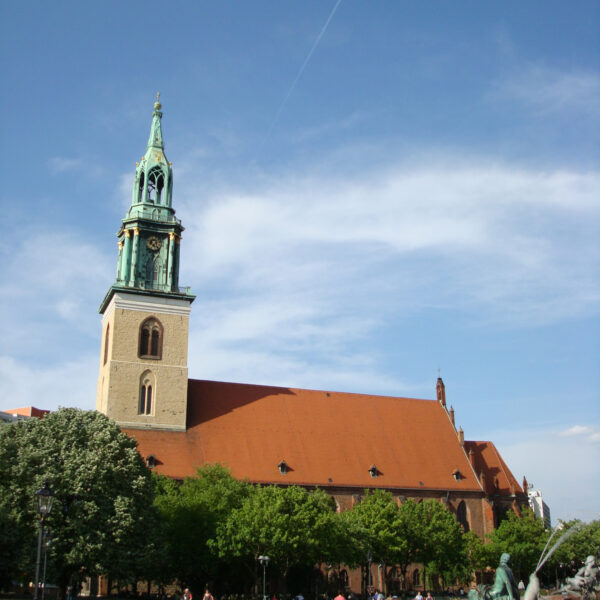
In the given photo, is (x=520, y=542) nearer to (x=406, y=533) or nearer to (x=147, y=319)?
(x=406, y=533)

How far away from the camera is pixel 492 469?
206ft

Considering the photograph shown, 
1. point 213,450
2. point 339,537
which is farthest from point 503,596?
point 213,450

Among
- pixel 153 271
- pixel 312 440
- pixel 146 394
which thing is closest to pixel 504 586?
pixel 146 394

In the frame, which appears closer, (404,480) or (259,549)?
(259,549)

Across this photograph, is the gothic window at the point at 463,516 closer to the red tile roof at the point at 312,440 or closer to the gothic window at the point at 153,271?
the red tile roof at the point at 312,440

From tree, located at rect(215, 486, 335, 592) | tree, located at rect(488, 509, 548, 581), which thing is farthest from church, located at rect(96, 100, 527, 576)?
tree, located at rect(215, 486, 335, 592)

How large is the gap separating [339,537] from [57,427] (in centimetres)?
1726

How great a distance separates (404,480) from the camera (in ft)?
186

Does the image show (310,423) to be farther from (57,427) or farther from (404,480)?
(57,427)

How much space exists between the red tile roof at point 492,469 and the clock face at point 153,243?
2916 centimetres

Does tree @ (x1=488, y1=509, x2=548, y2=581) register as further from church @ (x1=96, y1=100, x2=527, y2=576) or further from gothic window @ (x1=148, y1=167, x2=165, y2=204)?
gothic window @ (x1=148, y1=167, x2=165, y2=204)

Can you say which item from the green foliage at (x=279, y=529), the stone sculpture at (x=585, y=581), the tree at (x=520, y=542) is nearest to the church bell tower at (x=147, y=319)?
the green foliage at (x=279, y=529)

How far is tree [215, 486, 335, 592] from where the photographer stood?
133 ft

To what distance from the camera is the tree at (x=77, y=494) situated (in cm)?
3328
